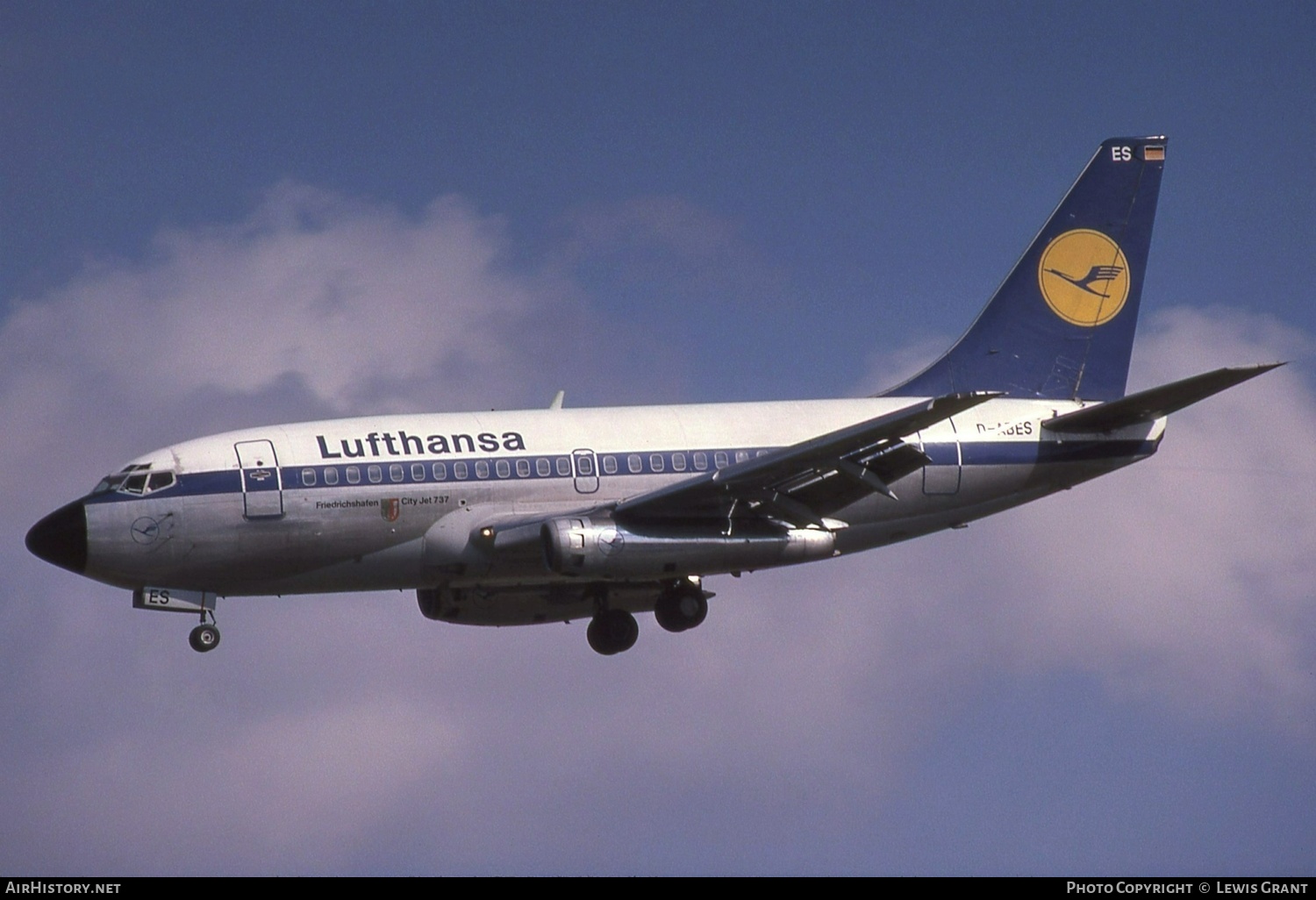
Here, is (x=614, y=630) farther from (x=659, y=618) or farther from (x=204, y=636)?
(x=204, y=636)

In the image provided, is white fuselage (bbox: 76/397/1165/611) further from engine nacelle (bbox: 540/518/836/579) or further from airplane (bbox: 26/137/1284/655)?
engine nacelle (bbox: 540/518/836/579)

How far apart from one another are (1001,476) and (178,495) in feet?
Result: 65.3

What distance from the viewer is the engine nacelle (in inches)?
1756

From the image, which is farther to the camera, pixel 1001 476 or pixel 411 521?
pixel 1001 476

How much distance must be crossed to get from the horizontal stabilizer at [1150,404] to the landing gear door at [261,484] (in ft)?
62.5

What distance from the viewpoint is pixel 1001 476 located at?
49812mm

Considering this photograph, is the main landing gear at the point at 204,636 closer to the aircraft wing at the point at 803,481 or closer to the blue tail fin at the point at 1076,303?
the aircraft wing at the point at 803,481

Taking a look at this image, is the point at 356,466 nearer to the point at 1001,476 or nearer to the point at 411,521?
the point at 411,521

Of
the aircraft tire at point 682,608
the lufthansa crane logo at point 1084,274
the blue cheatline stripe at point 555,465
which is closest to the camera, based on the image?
the blue cheatline stripe at point 555,465

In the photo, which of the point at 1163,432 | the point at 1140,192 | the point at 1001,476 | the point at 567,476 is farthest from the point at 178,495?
the point at 1140,192

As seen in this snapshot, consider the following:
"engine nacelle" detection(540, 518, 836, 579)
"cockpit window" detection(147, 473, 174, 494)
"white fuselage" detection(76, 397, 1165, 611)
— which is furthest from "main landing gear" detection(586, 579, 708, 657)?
"cockpit window" detection(147, 473, 174, 494)

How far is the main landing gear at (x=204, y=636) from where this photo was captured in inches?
1789

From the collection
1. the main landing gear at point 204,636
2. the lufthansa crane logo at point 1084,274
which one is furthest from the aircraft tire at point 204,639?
the lufthansa crane logo at point 1084,274
